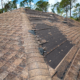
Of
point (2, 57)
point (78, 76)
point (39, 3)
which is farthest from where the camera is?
point (39, 3)

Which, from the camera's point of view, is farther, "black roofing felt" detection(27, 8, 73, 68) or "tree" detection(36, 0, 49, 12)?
"tree" detection(36, 0, 49, 12)

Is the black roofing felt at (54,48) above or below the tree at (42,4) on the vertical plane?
below

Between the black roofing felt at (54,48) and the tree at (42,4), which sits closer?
the black roofing felt at (54,48)

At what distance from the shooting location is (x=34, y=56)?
1.76 meters

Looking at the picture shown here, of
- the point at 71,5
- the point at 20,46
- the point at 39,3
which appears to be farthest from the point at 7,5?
the point at 20,46

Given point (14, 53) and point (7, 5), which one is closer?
point (14, 53)

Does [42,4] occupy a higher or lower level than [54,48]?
higher

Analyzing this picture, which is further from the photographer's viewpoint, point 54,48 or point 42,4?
point 42,4

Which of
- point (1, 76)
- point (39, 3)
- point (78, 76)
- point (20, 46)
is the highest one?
point (39, 3)

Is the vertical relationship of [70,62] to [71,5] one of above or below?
below

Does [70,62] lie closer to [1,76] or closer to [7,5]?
[1,76]

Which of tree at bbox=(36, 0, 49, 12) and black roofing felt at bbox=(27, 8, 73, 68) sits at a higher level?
tree at bbox=(36, 0, 49, 12)

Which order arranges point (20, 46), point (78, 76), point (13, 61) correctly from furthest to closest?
point (20, 46), point (13, 61), point (78, 76)

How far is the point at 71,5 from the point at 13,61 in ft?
108
